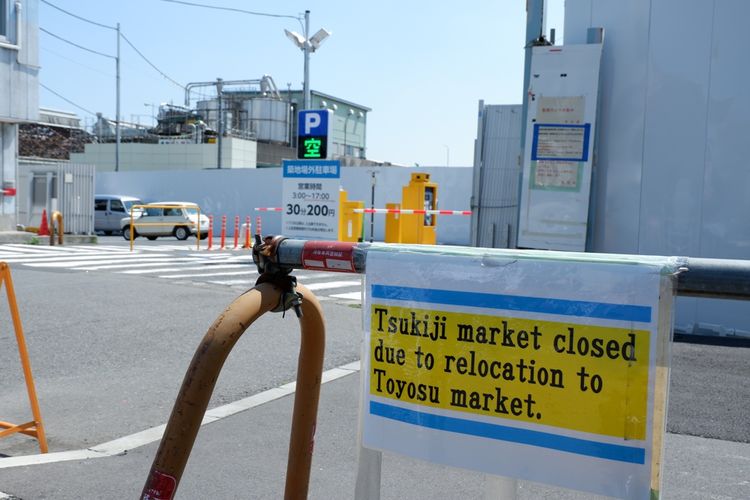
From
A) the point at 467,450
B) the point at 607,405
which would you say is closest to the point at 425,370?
the point at 467,450

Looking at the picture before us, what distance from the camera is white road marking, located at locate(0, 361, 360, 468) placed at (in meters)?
4.75

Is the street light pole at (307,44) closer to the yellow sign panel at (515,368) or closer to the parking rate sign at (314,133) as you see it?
the parking rate sign at (314,133)

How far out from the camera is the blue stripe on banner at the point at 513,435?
73.3 inches

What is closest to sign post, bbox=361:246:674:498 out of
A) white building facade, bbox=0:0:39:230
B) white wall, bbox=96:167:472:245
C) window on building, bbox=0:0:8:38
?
white building facade, bbox=0:0:39:230

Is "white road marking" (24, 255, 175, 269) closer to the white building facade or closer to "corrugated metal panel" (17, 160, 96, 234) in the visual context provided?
the white building facade

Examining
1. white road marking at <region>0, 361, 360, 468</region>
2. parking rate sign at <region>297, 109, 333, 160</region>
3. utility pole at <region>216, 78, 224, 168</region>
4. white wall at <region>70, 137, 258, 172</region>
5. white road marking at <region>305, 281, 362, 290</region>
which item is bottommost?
white road marking at <region>0, 361, 360, 468</region>

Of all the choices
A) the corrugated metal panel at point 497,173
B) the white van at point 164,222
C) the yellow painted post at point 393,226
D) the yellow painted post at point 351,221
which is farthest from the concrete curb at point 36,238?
the corrugated metal panel at point 497,173

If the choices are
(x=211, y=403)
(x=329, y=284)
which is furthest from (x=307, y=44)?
(x=211, y=403)

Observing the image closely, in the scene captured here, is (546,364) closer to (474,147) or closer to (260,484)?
(260,484)

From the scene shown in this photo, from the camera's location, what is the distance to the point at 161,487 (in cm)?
220

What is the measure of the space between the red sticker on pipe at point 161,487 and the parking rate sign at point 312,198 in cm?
1221

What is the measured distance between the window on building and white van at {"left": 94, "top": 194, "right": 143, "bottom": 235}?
35.4 ft

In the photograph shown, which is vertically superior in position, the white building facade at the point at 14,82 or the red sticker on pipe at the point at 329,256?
the white building facade at the point at 14,82

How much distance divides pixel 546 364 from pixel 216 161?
49.3 metres
